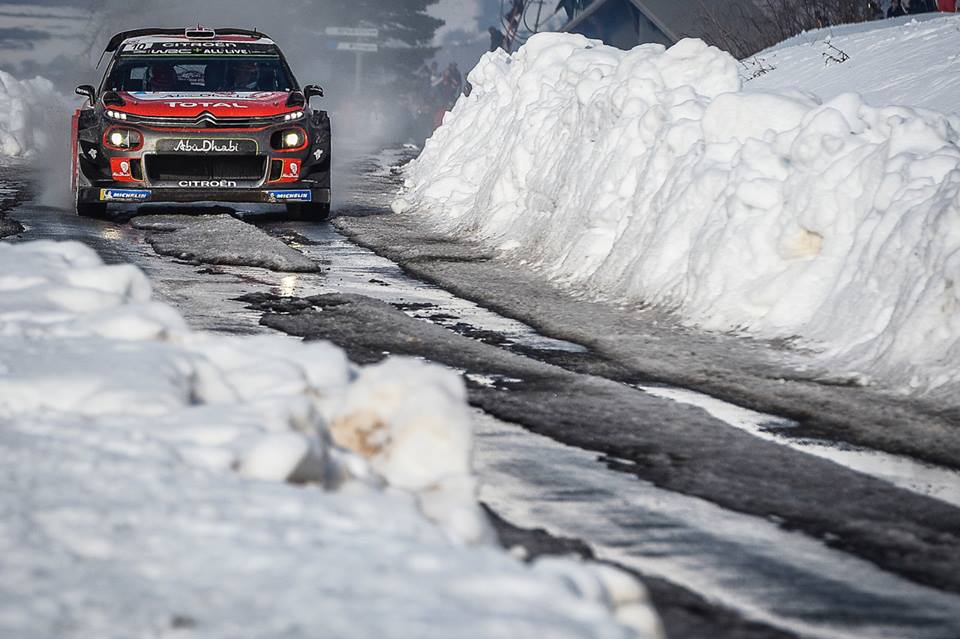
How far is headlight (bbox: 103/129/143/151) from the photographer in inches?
498

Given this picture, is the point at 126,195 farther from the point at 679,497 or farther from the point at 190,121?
the point at 679,497

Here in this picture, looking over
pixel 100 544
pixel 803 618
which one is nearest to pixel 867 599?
pixel 803 618

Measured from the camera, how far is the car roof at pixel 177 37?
14.3 meters

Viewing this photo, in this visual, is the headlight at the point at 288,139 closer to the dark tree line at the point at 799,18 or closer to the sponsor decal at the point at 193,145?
the sponsor decal at the point at 193,145

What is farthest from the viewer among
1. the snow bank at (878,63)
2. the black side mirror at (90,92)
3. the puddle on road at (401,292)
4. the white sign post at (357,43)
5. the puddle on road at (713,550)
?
the white sign post at (357,43)

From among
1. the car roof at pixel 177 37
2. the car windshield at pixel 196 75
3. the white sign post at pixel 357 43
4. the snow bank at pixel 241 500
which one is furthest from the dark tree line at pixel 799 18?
the white sign post at pixel 357 43

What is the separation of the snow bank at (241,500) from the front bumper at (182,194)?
8030 millimetres

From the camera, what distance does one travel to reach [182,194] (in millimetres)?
12719

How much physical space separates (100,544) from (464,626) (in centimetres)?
85

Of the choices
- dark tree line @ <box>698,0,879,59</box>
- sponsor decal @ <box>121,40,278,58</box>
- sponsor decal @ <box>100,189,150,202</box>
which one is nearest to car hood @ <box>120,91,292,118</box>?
sponsor decal @ <box>100,189,150,202</box>

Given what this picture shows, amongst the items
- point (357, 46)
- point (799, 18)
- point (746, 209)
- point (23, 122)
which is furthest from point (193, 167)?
point (357, 46)

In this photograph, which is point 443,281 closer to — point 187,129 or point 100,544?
point 187,129

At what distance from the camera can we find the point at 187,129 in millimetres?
12594

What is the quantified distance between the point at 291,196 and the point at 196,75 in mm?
1704
